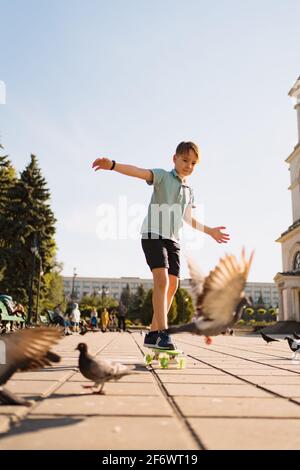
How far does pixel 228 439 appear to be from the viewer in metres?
1.81

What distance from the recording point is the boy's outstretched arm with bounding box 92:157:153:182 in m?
3.98

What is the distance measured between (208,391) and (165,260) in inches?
68.9

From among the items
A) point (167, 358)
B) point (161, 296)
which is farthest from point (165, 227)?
point (167, 358)

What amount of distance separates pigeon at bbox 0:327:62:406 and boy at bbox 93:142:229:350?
2191 mm

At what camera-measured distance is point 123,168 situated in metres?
4.17

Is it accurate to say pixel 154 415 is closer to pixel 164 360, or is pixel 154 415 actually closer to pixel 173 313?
pixel 164 360

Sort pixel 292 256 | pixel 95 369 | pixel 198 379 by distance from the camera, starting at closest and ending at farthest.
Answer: pixel 95 369 → pixel 198 379 → pixel 292 256

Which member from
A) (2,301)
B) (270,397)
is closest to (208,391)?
(270,397)

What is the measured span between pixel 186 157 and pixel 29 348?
2881 millimetres

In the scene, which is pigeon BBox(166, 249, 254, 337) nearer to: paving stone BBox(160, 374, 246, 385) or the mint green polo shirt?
paving stone BBox(160, 374, 246, 385)

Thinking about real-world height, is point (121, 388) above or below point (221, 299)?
below

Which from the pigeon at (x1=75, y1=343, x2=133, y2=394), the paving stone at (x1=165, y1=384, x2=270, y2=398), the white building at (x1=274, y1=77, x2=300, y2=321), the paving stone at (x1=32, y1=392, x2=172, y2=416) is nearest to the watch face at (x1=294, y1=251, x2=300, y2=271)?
the white building at (x1=274, y1=77, x2=300, y2=321)

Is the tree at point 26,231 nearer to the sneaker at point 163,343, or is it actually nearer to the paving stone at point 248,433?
the sneaker at point 163,343
